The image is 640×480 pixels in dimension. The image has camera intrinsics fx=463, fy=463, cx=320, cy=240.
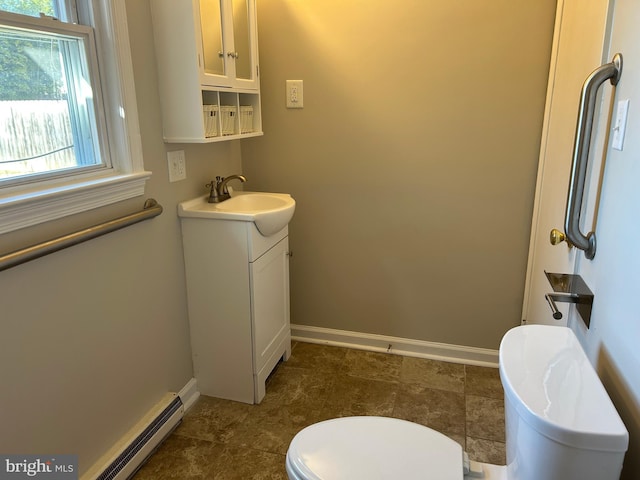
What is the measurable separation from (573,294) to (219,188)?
150 cm

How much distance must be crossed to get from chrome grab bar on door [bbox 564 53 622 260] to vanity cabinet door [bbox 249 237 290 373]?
1.21 m

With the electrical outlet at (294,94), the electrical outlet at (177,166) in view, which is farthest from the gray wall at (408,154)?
the electrical outlet at (177,166)

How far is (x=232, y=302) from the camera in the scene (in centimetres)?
202

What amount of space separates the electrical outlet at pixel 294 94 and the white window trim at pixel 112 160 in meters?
0.90

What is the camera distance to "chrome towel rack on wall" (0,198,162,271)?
47.5 inches

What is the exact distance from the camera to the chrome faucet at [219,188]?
211 cm

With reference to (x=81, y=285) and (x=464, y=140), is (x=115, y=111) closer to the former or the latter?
(x=81, y=285)

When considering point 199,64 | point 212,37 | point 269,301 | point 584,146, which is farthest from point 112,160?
point 584,146

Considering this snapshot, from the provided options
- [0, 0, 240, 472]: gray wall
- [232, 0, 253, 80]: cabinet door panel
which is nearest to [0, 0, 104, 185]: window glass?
[0, 0, 240, 472]: gray wall

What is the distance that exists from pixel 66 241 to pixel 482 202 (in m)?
1.77

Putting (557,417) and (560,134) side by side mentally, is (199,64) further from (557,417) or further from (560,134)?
(557,417)

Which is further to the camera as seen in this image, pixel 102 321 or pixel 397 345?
pixel 397 345

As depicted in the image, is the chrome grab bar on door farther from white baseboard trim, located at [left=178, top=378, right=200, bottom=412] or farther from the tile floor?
white baseboard trim, located at [left=178, top=378, right=200, bottom=412]

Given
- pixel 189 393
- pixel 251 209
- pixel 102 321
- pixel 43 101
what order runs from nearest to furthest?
pixel 43 101 < pixel 102 321 < pixel 189 393 < pixel 251 209
